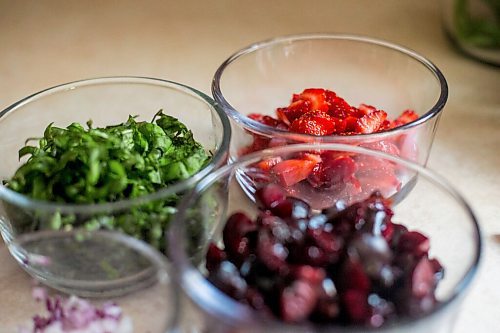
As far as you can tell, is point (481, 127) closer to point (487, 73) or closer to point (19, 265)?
point (487, 73)

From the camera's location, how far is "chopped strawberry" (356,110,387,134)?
3.42 ft

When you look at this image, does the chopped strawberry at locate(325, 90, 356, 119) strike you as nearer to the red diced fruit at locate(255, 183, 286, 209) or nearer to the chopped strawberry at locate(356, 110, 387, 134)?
the chopped strawberry at locate(356, 110, 387, 134)

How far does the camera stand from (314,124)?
3.41 feet

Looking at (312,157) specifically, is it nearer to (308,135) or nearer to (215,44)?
(308,135)

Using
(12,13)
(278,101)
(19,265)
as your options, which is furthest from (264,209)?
(12,13)

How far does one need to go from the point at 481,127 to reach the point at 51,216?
0.81m

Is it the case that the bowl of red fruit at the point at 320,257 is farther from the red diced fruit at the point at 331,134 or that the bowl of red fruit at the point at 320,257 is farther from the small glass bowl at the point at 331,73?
the small glass bowl at the point at 331,73

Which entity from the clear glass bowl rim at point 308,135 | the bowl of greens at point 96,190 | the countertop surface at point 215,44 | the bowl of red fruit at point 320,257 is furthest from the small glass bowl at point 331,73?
the bowl of red fruit at point 320,257

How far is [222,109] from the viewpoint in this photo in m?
1.03

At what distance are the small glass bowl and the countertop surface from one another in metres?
0.11

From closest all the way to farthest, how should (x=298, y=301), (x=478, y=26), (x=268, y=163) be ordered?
(x=298, y=301) < (x=268, y=163) < (x=478, y=26)

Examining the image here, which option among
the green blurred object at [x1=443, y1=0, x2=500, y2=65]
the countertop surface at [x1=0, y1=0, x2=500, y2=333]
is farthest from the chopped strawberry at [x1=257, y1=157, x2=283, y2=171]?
the green blurred object at [x1=443, y1=0, x2=500, y2=65]

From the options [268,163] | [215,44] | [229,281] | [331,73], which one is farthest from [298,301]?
[215,44]

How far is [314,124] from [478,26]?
63 centimetres
